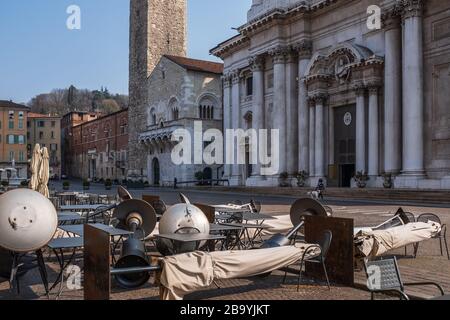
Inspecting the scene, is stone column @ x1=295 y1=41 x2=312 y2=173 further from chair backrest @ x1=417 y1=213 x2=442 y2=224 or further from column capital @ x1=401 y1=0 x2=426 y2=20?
chair backrest @ x1=417 y1=213 x2=442 y2=224

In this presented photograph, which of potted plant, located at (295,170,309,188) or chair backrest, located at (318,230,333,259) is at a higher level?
potted plant, located at (295,170,309,188)

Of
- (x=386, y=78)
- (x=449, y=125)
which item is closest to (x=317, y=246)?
(x=449, y=125)

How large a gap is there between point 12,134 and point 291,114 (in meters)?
68.5

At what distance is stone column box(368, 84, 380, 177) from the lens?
3070cm

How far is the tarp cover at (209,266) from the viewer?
5.89 metres

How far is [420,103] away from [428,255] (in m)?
18.9

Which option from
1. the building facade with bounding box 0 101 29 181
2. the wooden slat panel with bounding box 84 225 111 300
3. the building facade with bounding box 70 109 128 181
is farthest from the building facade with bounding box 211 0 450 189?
the building facade with bounding box 0 101 29 181

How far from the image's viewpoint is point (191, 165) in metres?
55.5

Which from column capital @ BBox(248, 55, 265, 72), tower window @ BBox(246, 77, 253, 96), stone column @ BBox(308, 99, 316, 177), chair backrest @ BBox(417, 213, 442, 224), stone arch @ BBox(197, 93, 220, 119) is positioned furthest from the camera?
stone arch @ BBox(197, 93, 220, 119)

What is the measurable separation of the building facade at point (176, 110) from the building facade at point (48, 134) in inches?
1928

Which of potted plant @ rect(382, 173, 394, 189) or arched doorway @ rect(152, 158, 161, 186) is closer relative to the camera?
potted plant @ rect(382, 173, 394, 189)

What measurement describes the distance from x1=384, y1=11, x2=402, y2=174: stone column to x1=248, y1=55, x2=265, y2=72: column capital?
13.3 m

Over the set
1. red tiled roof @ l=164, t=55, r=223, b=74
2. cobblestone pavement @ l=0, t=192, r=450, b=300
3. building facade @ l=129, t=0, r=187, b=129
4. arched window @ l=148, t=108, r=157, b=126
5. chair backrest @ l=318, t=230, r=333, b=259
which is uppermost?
building facade @ l=129, t=0, r=187, b=129
